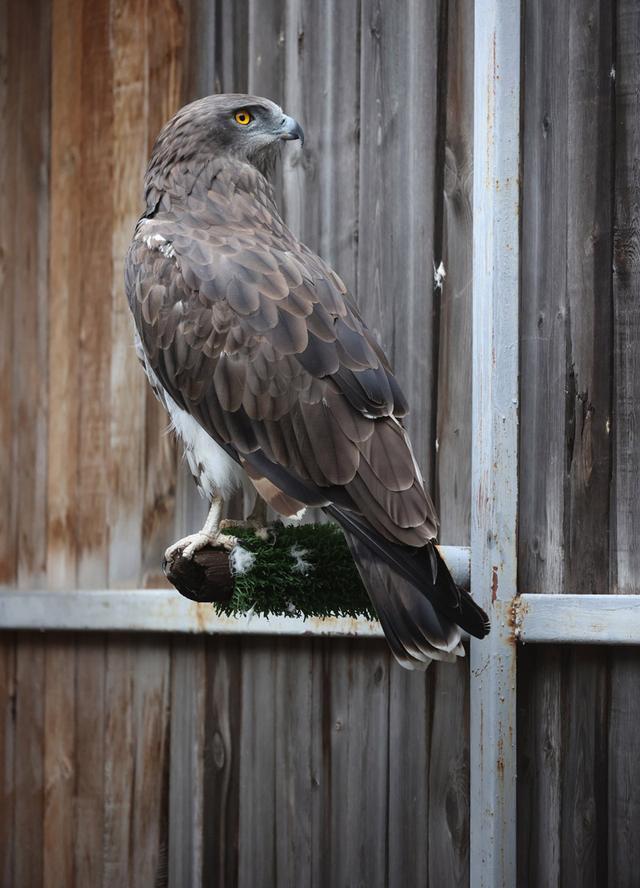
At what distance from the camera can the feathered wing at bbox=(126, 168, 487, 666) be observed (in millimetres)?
2119

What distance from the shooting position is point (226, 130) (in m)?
2.71

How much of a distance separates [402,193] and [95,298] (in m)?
1.14

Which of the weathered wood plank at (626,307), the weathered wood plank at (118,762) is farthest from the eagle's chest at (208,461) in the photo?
the weathered wood plank at (118,762)

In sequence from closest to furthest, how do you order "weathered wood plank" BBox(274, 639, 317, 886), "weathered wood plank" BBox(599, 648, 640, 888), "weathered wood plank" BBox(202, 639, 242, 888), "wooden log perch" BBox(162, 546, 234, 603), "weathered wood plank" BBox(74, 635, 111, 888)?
1. "wooden log perch" BBox(162, 546, 234, 603)
2. "weathered wood plank" BBox(599, 648, 640, 888)
3. "weathered wood plank" BBox(274, 639, 317, 886)
4. "weathered wood plank" BBox(202, 639, 242, 888)
5. "weathered wood plank" BBox(74, 635, 111, 888)

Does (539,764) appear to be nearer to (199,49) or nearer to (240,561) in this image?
(240,561)

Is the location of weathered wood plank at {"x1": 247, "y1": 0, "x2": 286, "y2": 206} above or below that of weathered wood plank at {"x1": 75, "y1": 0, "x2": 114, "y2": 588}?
above

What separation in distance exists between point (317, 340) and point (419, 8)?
1.16 metres

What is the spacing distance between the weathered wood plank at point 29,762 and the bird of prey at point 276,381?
131 cm

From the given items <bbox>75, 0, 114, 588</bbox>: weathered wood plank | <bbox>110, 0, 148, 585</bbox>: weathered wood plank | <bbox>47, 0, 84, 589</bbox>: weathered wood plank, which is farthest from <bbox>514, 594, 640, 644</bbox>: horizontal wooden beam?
<bbox>47, 0, 84, 589</bbox>: weathered wood plank

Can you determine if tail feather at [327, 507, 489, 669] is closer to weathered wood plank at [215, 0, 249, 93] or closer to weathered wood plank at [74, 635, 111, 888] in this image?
weathered wood plank at [74, 635, 111, 888]

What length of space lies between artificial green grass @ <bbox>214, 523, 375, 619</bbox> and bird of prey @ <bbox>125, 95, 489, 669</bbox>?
0.45 ft

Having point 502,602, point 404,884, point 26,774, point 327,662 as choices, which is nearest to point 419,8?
point 502,602

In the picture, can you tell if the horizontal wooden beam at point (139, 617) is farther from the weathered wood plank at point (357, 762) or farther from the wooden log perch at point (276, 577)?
the wooden log perch at point (276, 577)

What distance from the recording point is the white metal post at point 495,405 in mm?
2580
